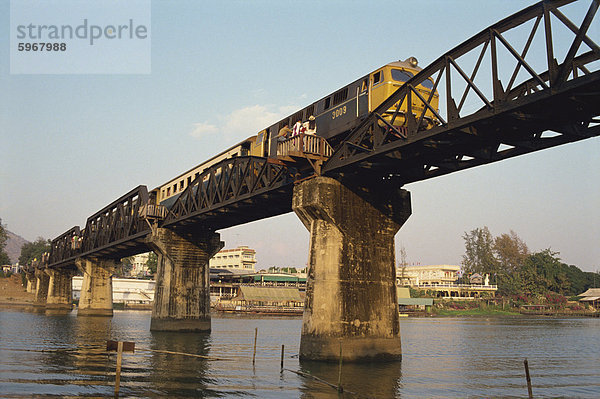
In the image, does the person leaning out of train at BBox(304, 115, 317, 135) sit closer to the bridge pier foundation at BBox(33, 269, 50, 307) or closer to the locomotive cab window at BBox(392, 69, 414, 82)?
the locomotive cab window at BBox(392, 69, 414, 82)

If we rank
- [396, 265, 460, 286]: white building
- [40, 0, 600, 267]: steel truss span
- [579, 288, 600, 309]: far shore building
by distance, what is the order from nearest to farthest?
1. [40, 0, 600, 267]: steel truss span
2. [579, 288, 600, 309]: far shore building
3. [396, 265, 460, 286]: white building

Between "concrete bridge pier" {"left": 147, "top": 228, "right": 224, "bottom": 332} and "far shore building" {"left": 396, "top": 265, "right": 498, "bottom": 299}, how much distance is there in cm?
11060

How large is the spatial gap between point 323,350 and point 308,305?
2.61 meters

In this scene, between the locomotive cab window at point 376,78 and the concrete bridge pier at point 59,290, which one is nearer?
the locomotive cab window at point 376,78

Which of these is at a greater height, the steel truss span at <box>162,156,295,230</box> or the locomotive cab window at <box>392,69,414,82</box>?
the locomotive cab window at <box>392,69,414,82</box>

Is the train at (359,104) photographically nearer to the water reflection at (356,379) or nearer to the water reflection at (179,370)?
the water reflection at (356,379)

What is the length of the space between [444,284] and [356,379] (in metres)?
171

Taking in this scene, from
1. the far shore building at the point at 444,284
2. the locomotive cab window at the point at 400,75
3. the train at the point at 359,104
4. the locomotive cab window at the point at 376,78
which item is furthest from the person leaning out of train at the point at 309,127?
the far shore building at the point at 444,284

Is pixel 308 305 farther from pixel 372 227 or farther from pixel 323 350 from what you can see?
pixel 372 227

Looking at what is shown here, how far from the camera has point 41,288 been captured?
122562 mm

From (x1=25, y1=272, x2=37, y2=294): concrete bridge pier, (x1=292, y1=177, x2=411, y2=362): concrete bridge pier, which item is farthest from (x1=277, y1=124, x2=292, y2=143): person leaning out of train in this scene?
(x1=25, y1=272, x2=37, y2=294): concrete bridge pier

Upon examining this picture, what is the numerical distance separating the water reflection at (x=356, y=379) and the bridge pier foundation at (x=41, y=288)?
111 metres

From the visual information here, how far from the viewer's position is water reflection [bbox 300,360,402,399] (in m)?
20.7

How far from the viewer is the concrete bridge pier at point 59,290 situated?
103688 millimetres
